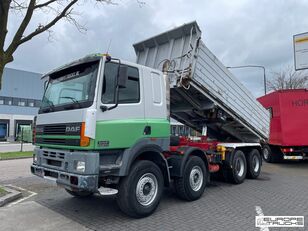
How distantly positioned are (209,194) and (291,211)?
2026mm

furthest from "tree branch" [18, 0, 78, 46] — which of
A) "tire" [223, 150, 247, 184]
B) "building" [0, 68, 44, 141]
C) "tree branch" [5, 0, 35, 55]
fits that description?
"building" [0, 68, 44, 141]

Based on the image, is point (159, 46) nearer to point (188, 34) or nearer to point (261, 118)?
point (188, 34)

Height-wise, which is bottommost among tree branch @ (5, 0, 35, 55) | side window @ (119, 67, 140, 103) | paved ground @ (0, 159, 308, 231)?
paved ground @ (0, 159, 308, 231)

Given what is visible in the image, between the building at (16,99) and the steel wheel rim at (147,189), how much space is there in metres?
38.9

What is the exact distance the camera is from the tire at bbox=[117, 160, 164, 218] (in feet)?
18.3

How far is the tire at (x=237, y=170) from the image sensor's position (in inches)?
352

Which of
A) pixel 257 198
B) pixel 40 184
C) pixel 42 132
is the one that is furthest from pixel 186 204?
pixel 40 184

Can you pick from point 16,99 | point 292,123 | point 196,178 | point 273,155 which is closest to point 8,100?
point 16,99

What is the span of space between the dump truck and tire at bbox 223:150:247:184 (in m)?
0.58

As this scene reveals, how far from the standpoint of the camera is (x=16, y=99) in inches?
1769

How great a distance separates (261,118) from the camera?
10203mm

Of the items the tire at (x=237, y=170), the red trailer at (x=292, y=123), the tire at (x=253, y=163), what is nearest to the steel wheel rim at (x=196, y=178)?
the tire at (x=237, y=170)

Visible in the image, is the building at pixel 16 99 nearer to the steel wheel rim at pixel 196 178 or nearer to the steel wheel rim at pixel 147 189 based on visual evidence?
the steel wheel rim at pixel 196 178

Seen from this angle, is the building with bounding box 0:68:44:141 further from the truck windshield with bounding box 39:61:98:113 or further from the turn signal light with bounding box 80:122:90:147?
the turn signal light with bounding box 80:122:90:147
